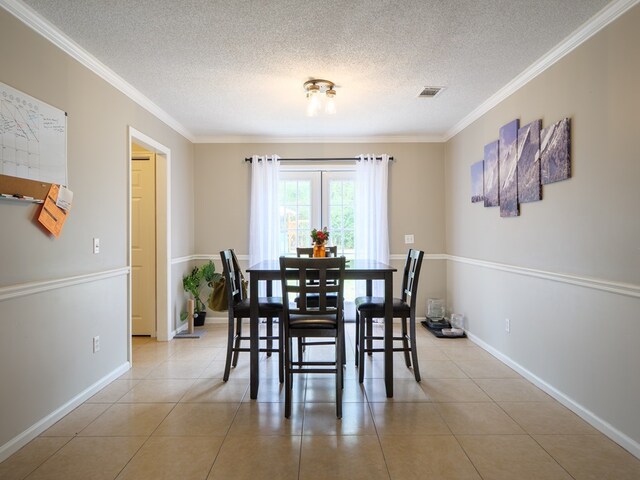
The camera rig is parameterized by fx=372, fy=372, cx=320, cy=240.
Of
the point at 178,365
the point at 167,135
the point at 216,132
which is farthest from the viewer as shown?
the point at 216,132

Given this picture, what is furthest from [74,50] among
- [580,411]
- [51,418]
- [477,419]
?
[580,411]

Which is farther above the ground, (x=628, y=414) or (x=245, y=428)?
(x=628, y=414)

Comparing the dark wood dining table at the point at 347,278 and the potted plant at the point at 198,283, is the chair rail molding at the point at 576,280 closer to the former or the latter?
the dark wood dining table at the point at 347,278

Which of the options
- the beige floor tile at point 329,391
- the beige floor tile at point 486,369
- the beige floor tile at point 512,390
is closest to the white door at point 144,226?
the beige floor tile at point 329,391

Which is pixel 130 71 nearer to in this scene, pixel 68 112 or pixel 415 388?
pixel 68 112

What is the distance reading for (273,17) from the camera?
228cm

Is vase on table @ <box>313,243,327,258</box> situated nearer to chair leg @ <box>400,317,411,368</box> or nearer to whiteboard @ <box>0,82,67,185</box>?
chair leg @ <box>400,317,411,368</box>

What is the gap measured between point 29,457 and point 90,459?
A: 1.09 feet

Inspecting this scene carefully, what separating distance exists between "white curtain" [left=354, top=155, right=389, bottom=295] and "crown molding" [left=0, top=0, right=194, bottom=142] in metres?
2.55

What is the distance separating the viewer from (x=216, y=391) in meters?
2.85

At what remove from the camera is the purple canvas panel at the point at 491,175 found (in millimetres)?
3598

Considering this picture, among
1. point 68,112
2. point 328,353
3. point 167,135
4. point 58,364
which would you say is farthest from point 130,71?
point 328,353

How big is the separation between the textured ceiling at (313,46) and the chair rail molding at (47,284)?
5.32 ft

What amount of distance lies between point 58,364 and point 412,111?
12.7ft
